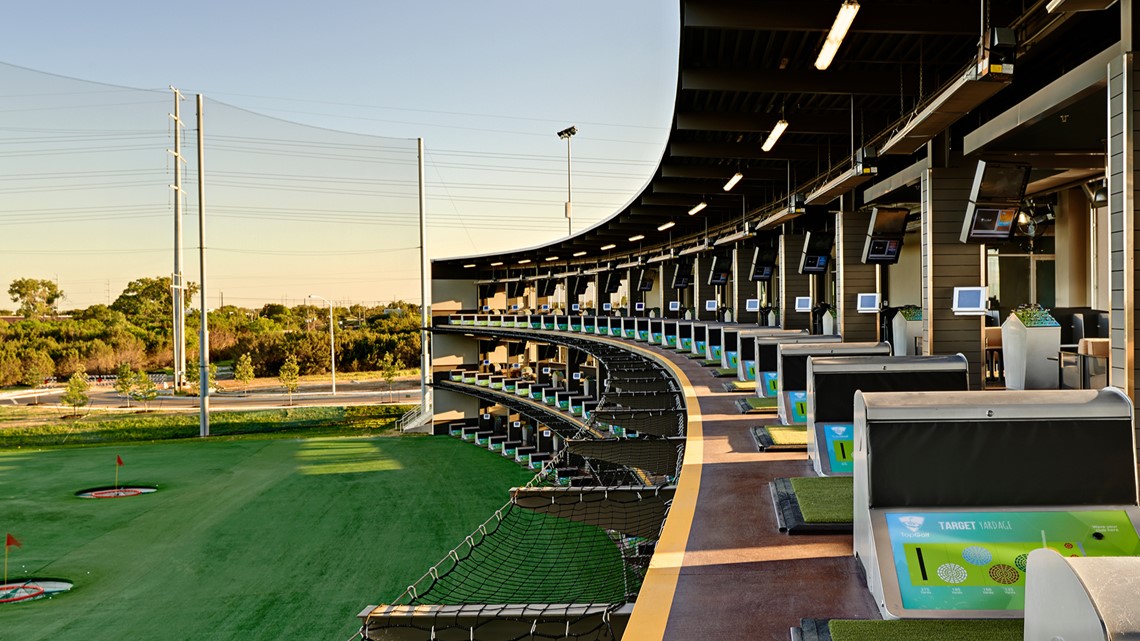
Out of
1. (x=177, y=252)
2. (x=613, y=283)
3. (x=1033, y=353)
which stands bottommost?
(x=1033, y=353)

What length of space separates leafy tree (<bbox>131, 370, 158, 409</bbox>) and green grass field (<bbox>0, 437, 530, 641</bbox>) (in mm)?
12833

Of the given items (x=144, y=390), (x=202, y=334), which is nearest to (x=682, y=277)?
(x=202, y=334)

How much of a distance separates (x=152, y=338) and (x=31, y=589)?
140ft

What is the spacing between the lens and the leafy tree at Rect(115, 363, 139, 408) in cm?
4716

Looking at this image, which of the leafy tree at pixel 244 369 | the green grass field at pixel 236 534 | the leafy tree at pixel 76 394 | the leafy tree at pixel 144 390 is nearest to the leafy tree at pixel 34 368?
the leafy tree at pixel 76 394

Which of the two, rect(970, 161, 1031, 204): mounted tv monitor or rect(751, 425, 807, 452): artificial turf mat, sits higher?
rect(970, 161, 1031, 204): mounted tv monitor

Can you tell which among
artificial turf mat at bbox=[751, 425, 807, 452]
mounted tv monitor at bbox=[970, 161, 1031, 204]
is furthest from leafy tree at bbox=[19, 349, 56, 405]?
mounted tv monitor at bbox=[970, 161, 1031, 204]

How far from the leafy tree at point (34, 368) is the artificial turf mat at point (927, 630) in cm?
5721

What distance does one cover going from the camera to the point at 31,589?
53.3 feet

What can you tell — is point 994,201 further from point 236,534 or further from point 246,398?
point 246,398

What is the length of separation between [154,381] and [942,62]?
54.0 meters

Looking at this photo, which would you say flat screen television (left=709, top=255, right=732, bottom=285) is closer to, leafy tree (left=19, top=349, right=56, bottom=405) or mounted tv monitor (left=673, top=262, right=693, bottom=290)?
mounted tv monitor (left=673, top=262, right=693, bottom=290)

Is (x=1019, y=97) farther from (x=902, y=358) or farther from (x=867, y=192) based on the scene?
(x=902, y=358)

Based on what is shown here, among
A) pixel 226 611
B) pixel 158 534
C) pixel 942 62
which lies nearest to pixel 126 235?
pixel 158 534
